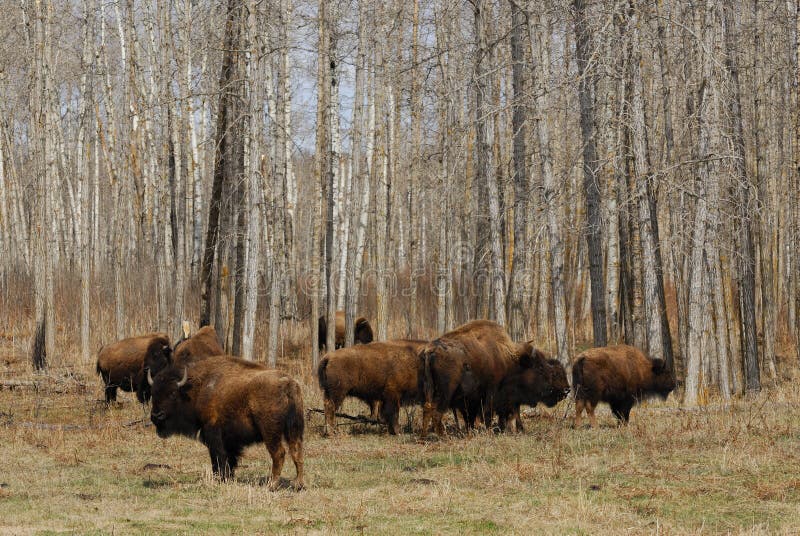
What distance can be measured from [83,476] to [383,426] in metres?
5.51

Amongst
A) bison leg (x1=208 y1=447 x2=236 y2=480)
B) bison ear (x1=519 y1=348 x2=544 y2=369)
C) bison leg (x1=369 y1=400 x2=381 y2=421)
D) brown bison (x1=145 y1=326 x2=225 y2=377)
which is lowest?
bison leg (x1=369 y1=400 x2=381 y2=421)

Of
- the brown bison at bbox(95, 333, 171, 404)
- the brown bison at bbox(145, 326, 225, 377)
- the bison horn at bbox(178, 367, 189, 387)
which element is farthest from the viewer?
the brown bison at bbox(95, 333, 171, 404)

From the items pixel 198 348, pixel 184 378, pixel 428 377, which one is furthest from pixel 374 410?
pixel 184 378

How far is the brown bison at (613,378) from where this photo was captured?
13180 millimetres

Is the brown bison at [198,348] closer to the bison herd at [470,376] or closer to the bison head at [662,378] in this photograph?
the bison herd at [470,376]

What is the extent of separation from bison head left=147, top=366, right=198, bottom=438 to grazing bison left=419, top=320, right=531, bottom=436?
156 inches

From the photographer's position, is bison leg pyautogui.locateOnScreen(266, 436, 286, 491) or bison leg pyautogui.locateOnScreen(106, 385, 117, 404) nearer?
bison leg pyautogui.locateOnScreen(266, 436, 286, 491)

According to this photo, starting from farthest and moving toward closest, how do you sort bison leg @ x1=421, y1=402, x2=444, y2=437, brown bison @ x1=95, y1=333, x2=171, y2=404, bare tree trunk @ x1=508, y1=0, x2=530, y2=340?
brown bison @ x1=95, y1=333, x2=171, y2=404 → bare tree trunk @ x1=508, y1=0, x2=530, y2=340 → bison leg @ x1=421, y1=402, x2=444, y2=437

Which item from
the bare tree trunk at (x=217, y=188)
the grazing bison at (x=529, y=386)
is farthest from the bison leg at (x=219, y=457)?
the bare tree trunk at (x=217, y=188)

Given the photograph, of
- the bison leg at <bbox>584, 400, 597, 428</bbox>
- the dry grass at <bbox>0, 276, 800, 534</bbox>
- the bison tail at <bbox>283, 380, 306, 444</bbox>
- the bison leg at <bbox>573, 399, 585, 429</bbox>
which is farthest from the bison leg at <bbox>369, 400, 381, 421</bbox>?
the bison tail at <bbox>283, 380, 306, 444</bbox>

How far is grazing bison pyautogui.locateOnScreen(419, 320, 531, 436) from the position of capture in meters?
12.6

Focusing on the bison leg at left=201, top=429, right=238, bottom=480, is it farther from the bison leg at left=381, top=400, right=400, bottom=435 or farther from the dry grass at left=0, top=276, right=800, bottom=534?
the bison leg at left=381, top=400, right=400, bottom=435

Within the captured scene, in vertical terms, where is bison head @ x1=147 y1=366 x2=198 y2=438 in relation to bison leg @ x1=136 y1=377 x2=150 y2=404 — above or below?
above

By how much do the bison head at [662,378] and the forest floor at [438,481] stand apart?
21.9 inches
